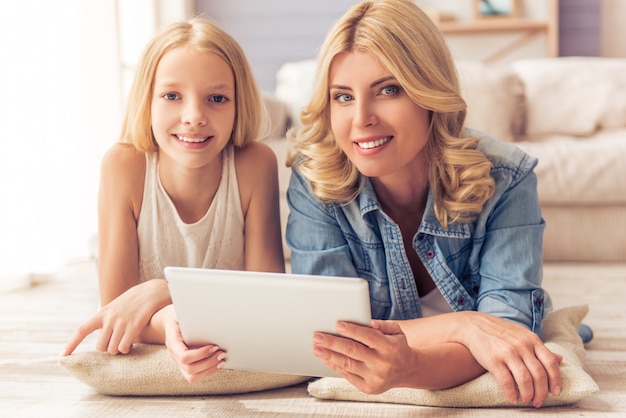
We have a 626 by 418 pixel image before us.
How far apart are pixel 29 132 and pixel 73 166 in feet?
1.18

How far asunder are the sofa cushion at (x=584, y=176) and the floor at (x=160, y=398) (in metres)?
0.40

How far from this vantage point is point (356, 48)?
1422mm

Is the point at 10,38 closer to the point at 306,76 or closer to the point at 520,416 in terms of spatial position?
Answer: the point at 306,76

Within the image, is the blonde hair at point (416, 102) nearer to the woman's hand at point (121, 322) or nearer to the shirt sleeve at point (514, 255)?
the shirt sleeve at point (514, 255)

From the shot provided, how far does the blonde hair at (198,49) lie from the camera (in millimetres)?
1620

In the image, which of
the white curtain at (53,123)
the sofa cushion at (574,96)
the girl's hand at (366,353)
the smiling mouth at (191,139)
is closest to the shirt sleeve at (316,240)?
the smiling mouth at (191,139)

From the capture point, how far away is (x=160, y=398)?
1.43 m

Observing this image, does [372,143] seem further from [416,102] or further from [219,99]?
[219,99]

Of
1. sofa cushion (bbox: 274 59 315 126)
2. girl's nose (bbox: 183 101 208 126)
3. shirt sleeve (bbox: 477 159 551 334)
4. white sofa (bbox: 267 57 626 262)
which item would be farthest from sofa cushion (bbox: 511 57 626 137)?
girl's nose (bbox: 183 101 208 126)

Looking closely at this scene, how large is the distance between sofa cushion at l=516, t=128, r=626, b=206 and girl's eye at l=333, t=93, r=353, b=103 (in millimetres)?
1376

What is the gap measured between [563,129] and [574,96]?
154 mm

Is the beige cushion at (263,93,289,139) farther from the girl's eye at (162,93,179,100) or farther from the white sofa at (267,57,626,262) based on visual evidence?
the girl's eye at (162,93,179,100)

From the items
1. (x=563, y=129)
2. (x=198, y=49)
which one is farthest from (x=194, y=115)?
(x=563, y=129)

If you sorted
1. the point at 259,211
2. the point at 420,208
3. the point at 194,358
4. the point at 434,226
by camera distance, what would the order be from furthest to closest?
the point at 259,211
the point at 420,208
the point at 434,226
the point at 194,358
